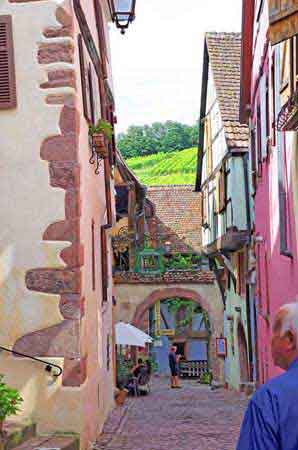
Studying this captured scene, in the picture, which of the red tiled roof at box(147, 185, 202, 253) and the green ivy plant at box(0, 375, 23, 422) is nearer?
the green ivy plant at box(0, 375, 23, 422)

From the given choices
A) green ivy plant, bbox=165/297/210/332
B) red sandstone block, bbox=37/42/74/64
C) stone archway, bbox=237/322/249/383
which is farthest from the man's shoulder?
green ivy plant, bbox=165/297/210/332

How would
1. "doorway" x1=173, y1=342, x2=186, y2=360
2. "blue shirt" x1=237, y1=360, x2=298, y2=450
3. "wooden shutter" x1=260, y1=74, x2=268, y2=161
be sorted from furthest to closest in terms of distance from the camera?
1. "doorway" x1=173, y1=342, x2=186, y2=360
2. "wooden shutter" x1=260, y1=74, x2=268, y2=161
3. "blue shirt" x1=237, y1=360, x2=298, y2=450

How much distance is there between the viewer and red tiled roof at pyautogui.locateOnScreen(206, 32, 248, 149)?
21.3 m

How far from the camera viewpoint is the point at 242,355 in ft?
76.6

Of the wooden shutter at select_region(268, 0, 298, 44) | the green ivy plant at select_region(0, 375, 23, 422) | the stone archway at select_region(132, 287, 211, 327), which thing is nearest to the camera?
the wooden shutter at select_region(268, 0, 298, 44)

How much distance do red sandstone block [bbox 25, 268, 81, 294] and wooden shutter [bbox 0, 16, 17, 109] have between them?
1.87m

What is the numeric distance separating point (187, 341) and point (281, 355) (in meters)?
37.0

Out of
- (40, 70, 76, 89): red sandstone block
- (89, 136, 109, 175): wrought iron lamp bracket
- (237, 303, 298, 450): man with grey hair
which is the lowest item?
(237, 303, 298, 450): man with grey hair

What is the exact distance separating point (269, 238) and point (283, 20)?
8.37 metres

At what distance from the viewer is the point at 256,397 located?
3.21 m

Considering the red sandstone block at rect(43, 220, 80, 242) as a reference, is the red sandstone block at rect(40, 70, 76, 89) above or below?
above

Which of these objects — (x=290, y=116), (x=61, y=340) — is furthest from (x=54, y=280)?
(x=290, y=116)

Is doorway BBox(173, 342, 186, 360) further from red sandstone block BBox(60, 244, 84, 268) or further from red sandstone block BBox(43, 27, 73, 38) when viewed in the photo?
red sandstone block BBox(43, 27, 73, 38)

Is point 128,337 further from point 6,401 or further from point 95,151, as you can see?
point 6,401
